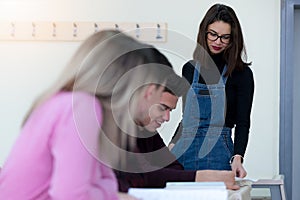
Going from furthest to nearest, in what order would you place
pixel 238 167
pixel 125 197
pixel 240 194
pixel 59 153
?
pixel 238 167 < pixel 240 194 < pixel 125 197 < pixel 59 153

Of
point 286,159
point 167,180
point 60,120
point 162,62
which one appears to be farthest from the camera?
point 286,159

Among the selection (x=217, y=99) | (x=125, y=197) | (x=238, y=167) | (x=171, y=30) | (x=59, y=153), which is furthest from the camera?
(x=171, y=30)

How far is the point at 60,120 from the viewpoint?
750 millimetres

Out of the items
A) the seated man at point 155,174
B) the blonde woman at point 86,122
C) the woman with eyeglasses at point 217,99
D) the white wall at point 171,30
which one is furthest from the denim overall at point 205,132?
the white wall at point 171,30

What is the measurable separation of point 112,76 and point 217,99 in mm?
914

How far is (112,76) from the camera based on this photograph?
0.80 meters

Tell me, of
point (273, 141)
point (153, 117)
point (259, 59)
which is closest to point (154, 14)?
point (259, 59)

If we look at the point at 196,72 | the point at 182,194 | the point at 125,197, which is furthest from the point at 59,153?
the point at 196,72

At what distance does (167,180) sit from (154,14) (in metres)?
1.93

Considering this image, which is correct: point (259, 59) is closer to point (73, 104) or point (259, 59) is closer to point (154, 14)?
point (154, 14)

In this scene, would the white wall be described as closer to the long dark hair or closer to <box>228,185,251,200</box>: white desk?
the long dark hair

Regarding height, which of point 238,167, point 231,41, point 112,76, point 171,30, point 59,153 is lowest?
point 238,167

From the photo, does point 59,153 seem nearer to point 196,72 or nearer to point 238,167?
point 238,167

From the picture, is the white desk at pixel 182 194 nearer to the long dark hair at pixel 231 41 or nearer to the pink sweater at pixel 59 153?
the pink sweater at pixel 59 153
